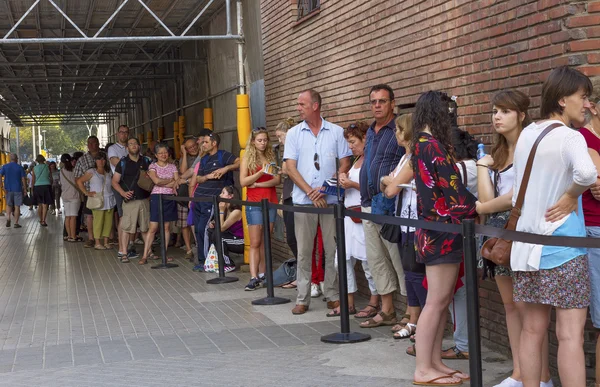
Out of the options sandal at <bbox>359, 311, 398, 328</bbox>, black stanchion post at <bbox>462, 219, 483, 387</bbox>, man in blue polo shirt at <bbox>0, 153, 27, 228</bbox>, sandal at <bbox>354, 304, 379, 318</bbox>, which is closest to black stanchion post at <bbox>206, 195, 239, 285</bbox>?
sandal at <bbox>354, 304, 379, 318</bbox>

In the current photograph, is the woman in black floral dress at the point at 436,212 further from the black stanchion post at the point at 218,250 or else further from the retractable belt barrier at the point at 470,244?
the black stanchion post at the point at 218,250

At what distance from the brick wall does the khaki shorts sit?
323 cm

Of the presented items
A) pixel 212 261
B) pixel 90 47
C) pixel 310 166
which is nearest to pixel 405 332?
pixel 310 166

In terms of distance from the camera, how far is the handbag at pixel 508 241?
181 inches

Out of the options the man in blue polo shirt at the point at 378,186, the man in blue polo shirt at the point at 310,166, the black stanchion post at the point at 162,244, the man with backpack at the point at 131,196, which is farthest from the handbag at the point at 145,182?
the man in blue polo shirt at the point at 378,186

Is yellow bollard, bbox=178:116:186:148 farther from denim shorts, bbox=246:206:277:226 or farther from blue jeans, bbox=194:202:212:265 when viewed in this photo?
denim shorts, bbox=246:206:277:226

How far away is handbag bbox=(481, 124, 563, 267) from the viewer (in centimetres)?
460

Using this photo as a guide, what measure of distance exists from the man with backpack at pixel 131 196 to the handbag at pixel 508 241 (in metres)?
9.50

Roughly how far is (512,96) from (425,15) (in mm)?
2470

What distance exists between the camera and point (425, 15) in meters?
7.61

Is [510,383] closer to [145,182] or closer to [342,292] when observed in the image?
[342,292]

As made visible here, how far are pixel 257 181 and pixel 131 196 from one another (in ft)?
13.8

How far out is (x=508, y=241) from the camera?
4.78 meters

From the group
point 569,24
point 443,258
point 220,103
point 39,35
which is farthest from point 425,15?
point 39,35
